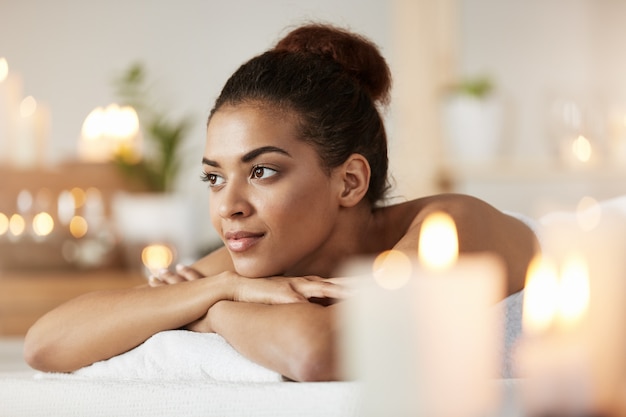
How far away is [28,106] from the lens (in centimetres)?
433

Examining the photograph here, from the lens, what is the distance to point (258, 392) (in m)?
0.82

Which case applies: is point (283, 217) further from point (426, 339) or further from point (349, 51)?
point (426, 339)

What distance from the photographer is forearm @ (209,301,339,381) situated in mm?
998

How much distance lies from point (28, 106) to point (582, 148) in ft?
7.80

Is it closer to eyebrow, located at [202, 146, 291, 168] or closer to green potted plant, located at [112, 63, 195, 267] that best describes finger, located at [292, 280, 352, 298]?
eyebrow, located at [202, 146, 291, 168]

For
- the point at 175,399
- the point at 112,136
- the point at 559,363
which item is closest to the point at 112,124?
the point at 112,136

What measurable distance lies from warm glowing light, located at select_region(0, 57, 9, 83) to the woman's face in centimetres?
304

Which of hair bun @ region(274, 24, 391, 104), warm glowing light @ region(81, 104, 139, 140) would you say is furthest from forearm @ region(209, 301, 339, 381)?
warm glowing light @ region(81, 104, 139, 140)

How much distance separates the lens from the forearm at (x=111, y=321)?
4.07 ft

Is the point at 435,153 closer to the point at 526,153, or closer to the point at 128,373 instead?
the point at 526,153

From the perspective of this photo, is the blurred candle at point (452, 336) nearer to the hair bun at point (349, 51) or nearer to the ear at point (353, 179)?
the ear at point (353, 179)

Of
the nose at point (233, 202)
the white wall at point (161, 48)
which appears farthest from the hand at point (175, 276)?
the white wall at point (161, 48)

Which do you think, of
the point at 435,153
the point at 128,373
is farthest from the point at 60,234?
the point at 128,373

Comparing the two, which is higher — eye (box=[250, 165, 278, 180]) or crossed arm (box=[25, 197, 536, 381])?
eye (box=[250, 165, 278, 180])
